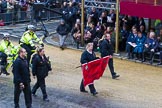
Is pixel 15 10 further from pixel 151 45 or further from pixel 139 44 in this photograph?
pixel 151 45

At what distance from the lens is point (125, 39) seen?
73.9 feet

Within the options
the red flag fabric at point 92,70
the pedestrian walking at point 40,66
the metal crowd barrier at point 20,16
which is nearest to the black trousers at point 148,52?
the red flag fabric at point 92,70

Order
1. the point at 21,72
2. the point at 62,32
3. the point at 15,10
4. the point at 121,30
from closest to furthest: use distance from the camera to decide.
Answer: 1. the point at 21,72
2. the point at 121,30
3. the point at 62,32
4. the point at 15,10

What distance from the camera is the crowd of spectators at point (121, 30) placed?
67.1 ft

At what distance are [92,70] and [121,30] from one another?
7.81m

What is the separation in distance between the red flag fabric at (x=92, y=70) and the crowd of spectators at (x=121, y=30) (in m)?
5.12

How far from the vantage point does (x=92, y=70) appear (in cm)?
1534

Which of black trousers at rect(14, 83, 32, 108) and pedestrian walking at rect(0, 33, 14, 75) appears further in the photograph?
pedestrian walking at rect(0, 33, 14, 75)

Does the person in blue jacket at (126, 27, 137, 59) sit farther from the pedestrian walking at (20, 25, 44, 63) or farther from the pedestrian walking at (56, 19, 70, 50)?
the pedestrian walking at (20, 25, 44, 63)

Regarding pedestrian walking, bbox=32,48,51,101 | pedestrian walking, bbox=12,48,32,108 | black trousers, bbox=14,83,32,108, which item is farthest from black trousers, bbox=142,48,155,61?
pedestrian walking, bbox=12,48,32,108

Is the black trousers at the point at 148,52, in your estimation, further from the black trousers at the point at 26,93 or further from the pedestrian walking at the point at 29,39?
the black trousers at the point at 26,93

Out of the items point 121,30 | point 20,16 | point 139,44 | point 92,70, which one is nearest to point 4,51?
point 92,70

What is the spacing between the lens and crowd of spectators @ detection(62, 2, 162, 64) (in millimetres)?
20450

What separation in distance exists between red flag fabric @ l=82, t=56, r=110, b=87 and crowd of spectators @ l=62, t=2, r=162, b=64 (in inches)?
201
